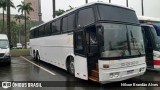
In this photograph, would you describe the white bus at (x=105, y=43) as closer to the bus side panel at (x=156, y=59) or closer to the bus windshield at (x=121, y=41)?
the bus windshield at (x=121, y=41)

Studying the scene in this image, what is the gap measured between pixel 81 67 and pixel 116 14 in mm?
2732

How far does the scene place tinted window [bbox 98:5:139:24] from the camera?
844 centimetres

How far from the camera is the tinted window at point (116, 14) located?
844cm

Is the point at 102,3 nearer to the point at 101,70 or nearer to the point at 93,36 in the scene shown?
the point at 93,36

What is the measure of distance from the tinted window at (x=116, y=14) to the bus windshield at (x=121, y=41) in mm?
341

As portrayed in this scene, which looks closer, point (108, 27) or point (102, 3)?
point (108, 27)

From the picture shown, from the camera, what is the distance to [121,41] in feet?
27.2

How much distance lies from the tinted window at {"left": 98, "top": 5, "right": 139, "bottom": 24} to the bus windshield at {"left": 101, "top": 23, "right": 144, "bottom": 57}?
341 millimetres

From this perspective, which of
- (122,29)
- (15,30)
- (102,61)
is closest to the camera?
(102,61)

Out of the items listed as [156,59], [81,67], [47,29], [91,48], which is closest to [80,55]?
[81,67]

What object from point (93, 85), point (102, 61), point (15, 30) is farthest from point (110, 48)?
point (15, 30)

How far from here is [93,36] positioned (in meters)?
8.85

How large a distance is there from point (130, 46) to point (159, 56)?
3.63 metres

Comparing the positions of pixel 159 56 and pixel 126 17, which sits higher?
pixel 126 17
